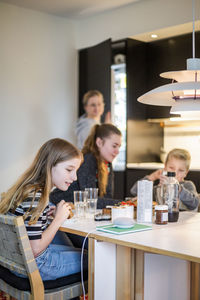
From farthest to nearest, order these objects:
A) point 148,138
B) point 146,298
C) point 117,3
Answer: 1. point 148,138
2. point 117,3
3. point 146,298

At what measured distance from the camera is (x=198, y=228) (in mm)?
2055

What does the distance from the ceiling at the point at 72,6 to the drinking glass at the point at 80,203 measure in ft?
9.67

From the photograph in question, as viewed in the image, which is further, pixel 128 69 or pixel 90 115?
pixel 90 115

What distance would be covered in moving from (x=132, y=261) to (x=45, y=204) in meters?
0.48

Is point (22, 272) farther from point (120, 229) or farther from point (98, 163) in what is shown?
point (98, 163)

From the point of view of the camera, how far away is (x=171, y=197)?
225 cm

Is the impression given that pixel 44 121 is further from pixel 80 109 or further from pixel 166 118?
pixel 166 118

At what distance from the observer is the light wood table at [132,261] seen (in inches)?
71.1

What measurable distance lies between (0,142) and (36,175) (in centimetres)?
282

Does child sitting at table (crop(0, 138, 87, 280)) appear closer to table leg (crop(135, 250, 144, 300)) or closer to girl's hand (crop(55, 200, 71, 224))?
girl's hand (crop(55, 200, 71, 224))

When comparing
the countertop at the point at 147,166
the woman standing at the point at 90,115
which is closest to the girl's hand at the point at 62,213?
the countertop at the point at 147,166

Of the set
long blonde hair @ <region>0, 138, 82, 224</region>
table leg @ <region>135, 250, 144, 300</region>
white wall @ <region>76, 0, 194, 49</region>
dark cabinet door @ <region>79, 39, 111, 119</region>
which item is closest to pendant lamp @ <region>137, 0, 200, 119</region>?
long blonde hair @ <region>0, 138, 82, 224</region>

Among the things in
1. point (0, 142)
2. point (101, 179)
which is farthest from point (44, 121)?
point (101, 179)

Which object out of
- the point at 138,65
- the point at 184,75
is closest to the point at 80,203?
the point at 184,75
